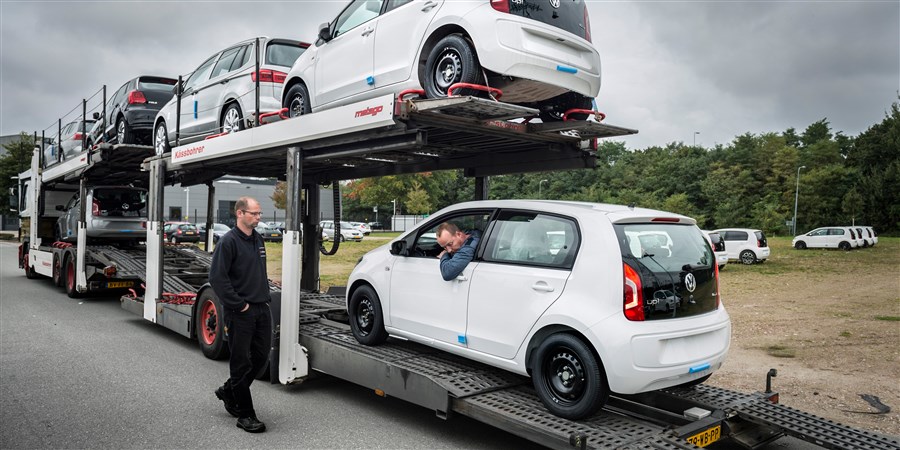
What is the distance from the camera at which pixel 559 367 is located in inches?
161

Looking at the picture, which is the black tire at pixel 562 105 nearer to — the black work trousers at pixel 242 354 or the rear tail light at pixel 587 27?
the rear tail light at pixel 587 27

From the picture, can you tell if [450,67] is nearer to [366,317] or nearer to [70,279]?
[366,317]

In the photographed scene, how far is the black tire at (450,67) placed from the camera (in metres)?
4.79

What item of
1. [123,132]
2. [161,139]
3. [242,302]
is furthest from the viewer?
[123,132]

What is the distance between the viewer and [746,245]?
2372cm

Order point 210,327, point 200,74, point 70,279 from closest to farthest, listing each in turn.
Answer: point 210,327 < point 200,74 < point 70,279

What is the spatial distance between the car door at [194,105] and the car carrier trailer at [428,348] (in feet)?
2.38

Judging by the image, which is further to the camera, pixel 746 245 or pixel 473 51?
pixel 746 245

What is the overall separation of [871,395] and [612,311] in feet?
14.2

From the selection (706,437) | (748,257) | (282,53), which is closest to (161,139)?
(282,53)

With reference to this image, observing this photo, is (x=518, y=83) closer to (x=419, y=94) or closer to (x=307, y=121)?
(x=419, y=94)

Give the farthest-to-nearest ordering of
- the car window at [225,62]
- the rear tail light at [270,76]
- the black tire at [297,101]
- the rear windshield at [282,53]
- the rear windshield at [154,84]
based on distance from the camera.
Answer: the rear windshield at [154,84] → the car window at [225,62] → the rear windshield at [282,53] → the rear tail light at [270,76] → the black tire at [297,101]

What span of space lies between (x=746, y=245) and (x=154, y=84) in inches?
840

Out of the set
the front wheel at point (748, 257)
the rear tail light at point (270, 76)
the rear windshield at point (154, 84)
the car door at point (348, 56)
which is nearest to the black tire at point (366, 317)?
the car door at point (348, 56)
